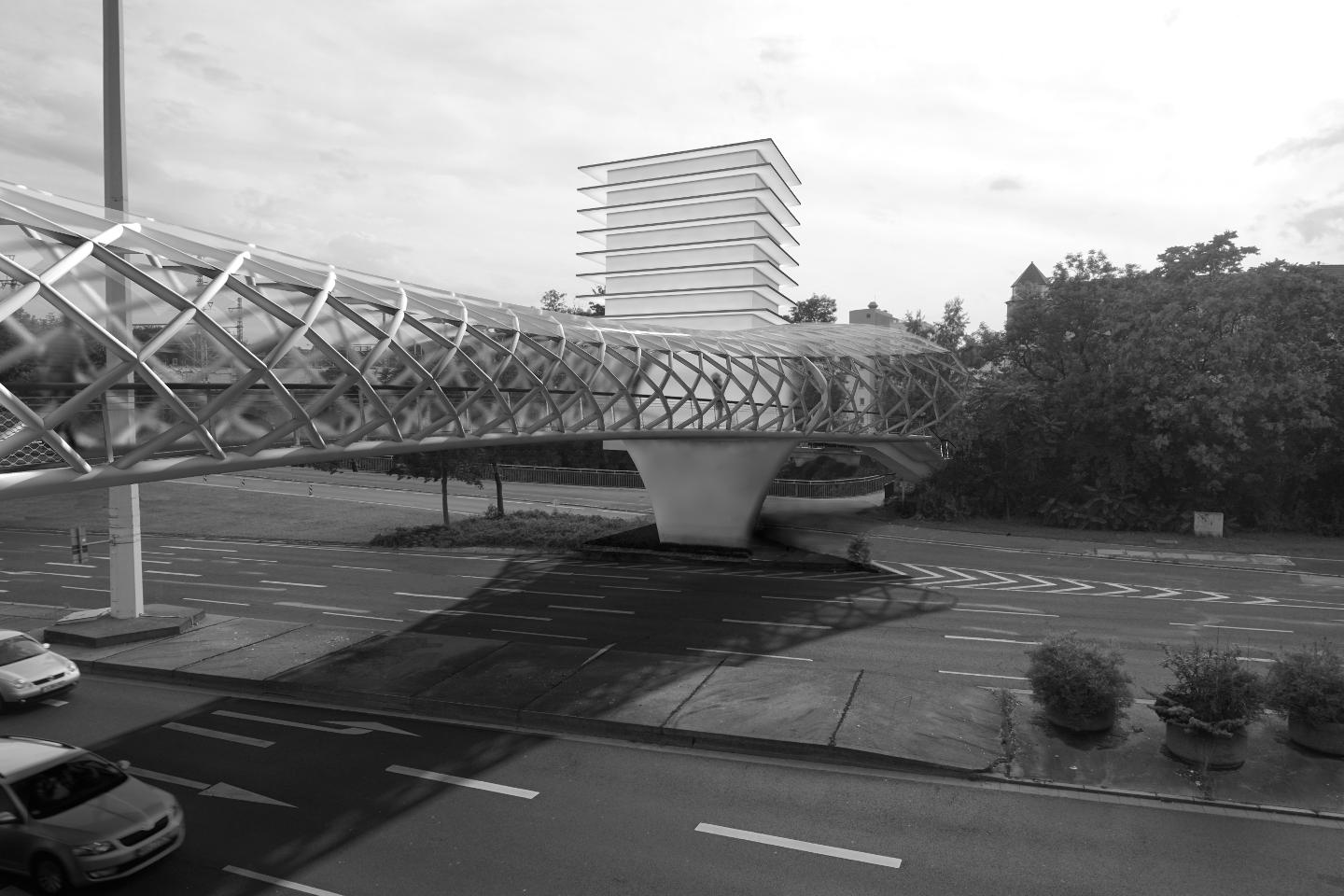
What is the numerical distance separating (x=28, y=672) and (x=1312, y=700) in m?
22.3

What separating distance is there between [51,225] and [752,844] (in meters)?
11.8

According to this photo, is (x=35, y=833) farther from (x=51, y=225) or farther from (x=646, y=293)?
(x=646, y=293)

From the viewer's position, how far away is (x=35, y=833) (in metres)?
9.45

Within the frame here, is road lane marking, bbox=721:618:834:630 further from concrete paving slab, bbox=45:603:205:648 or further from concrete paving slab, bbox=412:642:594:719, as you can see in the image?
→ concrete paving slab, bbox=45:603:205:648

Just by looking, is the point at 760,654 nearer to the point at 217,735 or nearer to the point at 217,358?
the point at 217,735

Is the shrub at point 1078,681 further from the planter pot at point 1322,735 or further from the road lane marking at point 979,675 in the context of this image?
the road lane marking at point 979,675

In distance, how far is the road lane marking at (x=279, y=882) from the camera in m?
9.55

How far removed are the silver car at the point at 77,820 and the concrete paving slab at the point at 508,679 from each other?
5.45 metres

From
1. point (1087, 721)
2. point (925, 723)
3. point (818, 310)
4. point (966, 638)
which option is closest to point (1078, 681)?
point (1087, 721)

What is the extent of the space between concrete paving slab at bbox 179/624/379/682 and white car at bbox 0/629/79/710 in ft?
6.80

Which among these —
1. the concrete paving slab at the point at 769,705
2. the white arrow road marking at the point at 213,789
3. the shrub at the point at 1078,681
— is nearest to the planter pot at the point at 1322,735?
the shrub at the point at 1078,681

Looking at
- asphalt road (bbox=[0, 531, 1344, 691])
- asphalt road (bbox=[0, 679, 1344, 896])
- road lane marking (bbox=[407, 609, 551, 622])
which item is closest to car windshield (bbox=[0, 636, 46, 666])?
asphalt road (bbox=[0, 679, 1344, 896])

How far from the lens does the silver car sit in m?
9.34

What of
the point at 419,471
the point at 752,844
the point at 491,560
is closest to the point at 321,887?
the point at 752,844
